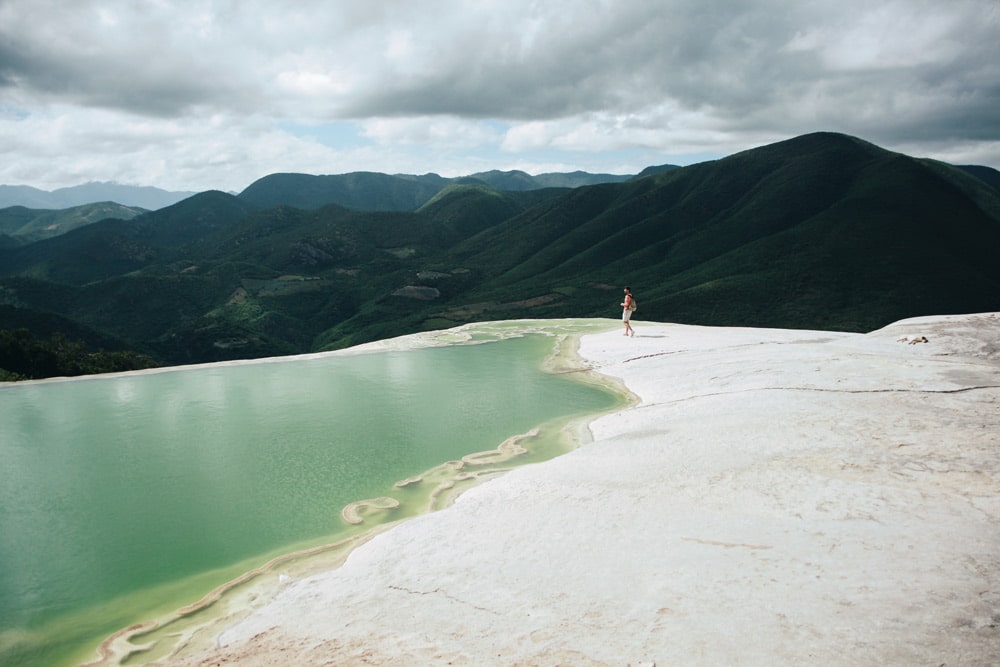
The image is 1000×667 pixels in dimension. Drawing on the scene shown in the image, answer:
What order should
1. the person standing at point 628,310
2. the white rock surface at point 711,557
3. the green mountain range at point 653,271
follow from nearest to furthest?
the white rock surface at point 711,557
the person standing at point 628,310
the green mountain range at point 653,271

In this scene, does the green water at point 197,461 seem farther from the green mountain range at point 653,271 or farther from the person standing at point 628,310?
the green mountain range at point 653,271

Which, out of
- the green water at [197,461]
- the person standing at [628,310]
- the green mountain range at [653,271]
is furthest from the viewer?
the green mountain range at [653,271]

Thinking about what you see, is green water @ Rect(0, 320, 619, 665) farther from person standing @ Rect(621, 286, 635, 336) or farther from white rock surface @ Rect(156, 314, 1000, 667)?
person standing @ Rect(621, 286, 635, 336)

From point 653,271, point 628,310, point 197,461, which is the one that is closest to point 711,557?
point 197,461

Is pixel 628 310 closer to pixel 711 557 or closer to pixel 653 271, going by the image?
pixel 711 557

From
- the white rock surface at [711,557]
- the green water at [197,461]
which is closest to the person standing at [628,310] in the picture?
the green water at [197,461]

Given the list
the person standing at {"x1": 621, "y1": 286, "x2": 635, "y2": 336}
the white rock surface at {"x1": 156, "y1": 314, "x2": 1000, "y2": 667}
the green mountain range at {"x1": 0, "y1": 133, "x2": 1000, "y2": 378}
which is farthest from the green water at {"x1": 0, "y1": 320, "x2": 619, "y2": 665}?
the green mountain range at {"x1": 0, "y1": 133, "x2": 1000, "y2": 378}

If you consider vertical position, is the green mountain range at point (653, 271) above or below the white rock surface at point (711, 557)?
above

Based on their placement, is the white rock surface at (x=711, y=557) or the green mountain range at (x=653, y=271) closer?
the white rock surface at (x=711, y=557)
